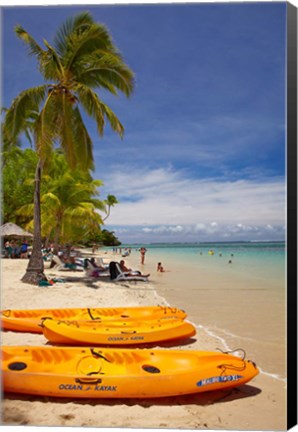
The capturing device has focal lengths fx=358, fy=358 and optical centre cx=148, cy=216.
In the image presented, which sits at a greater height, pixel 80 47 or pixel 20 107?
pixel 80 47

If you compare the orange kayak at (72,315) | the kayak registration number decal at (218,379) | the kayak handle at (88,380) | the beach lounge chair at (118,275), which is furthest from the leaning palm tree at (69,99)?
the kayak registration number decal at (218,379)

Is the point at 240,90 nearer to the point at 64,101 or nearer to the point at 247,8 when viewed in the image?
the point at 247,8

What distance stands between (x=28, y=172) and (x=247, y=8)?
16775 mm

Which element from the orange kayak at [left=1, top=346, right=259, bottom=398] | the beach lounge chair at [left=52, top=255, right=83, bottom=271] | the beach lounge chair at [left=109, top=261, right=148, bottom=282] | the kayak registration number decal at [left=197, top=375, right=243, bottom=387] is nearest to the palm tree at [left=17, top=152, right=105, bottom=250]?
the beach lounge chair at [left=52, top=255, right=83, bottom=271]

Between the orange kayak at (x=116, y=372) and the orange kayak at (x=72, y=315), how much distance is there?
148 cm

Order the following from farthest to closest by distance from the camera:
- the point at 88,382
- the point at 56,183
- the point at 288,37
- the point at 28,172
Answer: the point at 28,172 → the point at 56,183 → the point at 88,382 → the point at 288,37

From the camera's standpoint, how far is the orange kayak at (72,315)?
4809mm

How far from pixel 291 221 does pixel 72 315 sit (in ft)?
11.7

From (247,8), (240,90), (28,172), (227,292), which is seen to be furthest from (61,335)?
(28,172)

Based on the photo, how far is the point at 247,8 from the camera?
3.08 meters

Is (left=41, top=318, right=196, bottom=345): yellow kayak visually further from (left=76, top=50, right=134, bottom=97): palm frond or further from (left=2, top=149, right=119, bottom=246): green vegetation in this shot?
(left=2, top=149, right=119, bottom=246): green vegetation

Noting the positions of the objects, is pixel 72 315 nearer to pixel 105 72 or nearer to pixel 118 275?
pixel 118 275

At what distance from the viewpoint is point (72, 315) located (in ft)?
16.7

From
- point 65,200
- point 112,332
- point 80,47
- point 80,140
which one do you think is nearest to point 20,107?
point 80,140
